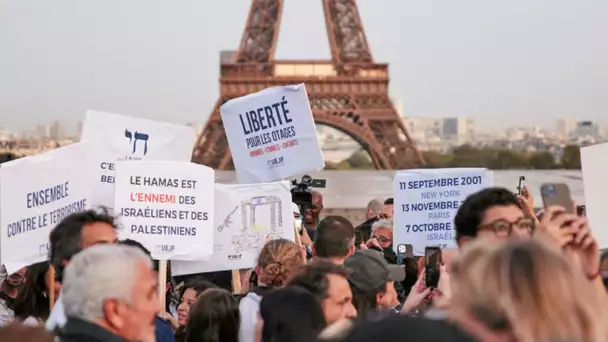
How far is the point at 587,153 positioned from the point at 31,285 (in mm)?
2709

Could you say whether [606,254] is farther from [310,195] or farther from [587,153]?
[310,195]

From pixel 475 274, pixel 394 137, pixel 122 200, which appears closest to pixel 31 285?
pixel 122 200

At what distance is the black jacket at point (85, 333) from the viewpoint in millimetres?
3152

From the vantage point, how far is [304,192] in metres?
8.86

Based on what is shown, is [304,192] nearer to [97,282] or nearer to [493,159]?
[97,282]

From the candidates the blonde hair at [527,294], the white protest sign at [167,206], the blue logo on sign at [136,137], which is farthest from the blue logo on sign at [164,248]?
the blonde hair at [527,294]

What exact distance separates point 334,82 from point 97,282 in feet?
144

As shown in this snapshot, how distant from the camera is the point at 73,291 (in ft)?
10.6

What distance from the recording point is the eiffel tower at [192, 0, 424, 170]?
44.6 meters

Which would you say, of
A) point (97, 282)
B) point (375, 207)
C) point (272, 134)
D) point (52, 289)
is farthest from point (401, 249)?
point (375, 207)

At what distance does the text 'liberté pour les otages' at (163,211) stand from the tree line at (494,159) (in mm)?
63665

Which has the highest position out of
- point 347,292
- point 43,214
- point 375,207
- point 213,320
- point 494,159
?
point 494,159

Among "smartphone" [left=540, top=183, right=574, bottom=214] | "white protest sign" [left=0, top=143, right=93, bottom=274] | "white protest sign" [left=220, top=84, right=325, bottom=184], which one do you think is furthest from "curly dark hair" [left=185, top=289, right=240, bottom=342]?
"white protest sign" [left=220, top=84, right=325, bottom=184]

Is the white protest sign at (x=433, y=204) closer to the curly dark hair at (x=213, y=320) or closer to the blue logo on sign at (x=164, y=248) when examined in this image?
the blue logo on sign at (x=164, y=248)
